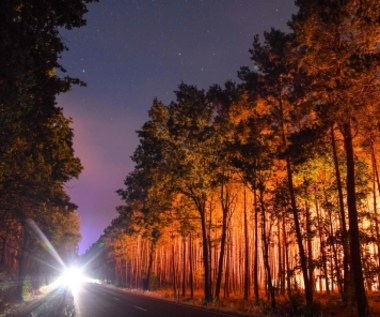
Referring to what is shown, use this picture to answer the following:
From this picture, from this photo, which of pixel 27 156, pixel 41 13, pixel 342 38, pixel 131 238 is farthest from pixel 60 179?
pixel 131 238

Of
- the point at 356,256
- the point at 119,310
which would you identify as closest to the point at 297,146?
the point at 356,256

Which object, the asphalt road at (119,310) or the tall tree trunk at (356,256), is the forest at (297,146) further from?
the asphalt road at (119,310)

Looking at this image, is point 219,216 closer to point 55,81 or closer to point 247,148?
point 247,148

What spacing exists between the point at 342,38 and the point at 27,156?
43.6 ft

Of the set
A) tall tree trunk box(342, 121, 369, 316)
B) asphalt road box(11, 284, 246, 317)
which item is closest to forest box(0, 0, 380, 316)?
tall tree trunk box(342, 121, 369, 316)

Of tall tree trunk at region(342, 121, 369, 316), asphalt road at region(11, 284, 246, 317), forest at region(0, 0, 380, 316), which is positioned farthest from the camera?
asphalt road at region(11, 284, 246, 317)

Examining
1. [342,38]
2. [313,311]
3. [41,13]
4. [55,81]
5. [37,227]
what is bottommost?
[313,311]

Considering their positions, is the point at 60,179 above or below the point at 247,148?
below

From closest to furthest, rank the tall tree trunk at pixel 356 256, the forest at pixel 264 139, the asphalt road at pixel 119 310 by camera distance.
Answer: the forest at pixel 264 139
the tall tree trunk at pixel 356 256
the asphalt road at pixel 119 310

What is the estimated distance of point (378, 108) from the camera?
15023 mm

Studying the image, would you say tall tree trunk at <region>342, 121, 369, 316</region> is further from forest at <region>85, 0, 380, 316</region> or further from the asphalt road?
the asphalt road

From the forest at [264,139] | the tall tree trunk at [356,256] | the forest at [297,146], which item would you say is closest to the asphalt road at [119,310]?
the forest at [264,139]

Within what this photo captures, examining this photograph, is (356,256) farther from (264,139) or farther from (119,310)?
(119,310)

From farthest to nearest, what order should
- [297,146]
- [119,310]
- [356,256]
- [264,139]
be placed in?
[264,139] < [119,310] < [297,146] < [356,256]
